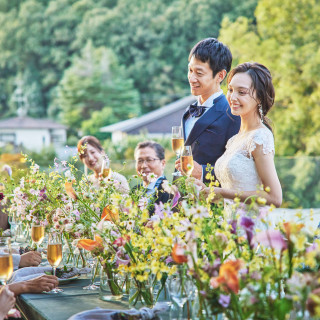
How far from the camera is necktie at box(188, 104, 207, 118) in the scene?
3.24 m

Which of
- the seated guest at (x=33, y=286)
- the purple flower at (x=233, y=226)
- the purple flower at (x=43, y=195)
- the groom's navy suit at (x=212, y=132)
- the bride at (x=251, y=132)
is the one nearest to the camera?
the purple flower at (x=233, y=226)

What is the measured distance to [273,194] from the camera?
97.5 inches

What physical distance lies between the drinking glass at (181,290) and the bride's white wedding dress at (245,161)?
3.30ft

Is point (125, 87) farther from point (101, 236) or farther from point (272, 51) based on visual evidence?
point (101, 236)

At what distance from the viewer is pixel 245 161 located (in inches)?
105

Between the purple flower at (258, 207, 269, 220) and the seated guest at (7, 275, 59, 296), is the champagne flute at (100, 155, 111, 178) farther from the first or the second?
the purple flower at (258, 207, 269, 220)

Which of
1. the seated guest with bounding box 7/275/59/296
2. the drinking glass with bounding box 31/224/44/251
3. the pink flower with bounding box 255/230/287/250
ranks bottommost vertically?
the seated guest with bounding box 7/275/59/296

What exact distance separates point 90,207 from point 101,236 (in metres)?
0.49

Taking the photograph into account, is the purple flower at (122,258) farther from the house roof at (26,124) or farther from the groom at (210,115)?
the house roof at (26,124)

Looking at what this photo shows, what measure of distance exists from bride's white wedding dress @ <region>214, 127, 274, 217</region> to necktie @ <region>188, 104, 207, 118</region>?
49 centimetres

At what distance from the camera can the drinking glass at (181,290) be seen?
1.67m

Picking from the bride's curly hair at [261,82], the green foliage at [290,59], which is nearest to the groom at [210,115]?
the bride's curly hair at [261,82]

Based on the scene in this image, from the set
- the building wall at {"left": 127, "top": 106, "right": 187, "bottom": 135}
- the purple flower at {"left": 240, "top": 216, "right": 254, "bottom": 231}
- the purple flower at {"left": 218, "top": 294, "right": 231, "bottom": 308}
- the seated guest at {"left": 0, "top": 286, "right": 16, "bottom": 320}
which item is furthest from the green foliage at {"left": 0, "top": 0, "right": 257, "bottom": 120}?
the purple flower at {"left": 218, "top": 294, "right": 231, "bottom": 308}

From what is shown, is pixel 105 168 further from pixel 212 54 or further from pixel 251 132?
pixel 212 54
